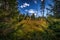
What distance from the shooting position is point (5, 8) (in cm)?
866

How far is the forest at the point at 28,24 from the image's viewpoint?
8.36m

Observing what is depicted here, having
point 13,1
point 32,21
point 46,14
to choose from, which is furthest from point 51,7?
point 13,1

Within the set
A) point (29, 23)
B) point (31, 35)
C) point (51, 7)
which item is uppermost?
point (51, 7)

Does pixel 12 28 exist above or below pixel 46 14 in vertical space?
below

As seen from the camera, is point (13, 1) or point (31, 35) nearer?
point (31, 35)

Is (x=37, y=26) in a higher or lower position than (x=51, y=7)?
lower

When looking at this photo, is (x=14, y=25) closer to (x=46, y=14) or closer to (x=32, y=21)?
(x=32, y=21)

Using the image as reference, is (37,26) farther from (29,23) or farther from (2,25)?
(2,25)

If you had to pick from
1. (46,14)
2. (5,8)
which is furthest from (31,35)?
(5,8)

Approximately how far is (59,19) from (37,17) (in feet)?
3.39

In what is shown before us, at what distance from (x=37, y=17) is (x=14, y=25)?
114 centimetres

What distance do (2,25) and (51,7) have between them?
248 cm

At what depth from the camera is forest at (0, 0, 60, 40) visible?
27.4ft

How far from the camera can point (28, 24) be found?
853cm
